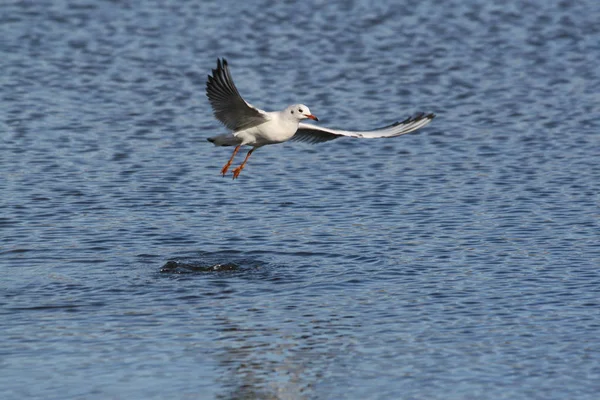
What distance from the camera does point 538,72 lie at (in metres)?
29.9

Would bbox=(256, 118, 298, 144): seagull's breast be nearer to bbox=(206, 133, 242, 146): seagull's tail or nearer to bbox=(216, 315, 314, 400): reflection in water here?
bbox=(206, 133, 242, 146): seagull's tail

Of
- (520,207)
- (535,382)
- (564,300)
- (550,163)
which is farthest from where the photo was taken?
(550,163)

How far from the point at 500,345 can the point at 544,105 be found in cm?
1398

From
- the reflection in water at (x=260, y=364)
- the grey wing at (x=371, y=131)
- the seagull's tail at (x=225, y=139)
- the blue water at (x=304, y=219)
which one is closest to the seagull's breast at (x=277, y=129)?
the seagull's tail at (x=225, y=139)

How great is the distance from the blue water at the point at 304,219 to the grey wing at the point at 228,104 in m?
1.83

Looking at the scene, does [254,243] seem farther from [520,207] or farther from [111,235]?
[520,207]

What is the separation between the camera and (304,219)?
1875 cm

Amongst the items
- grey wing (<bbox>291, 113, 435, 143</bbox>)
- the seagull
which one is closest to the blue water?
grey wing (<bbox>291, 113, 435, 143</bbox>)

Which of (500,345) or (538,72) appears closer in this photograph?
(500,345)

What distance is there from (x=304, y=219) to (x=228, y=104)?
3.35 meters

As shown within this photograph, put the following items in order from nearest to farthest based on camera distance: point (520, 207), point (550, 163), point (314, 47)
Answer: point (520, 207) < point (550, 163) < point (314, 47)

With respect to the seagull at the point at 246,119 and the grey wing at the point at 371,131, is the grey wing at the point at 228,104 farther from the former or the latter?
the grey wing at the point at 371,131

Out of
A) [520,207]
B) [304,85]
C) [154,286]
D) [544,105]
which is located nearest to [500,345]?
[154,286]

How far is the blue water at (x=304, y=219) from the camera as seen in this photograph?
1295cm
